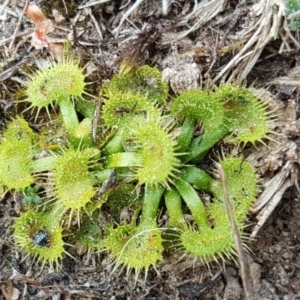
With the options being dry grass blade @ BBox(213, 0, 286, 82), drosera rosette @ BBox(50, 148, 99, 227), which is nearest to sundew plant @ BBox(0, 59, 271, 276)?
drosera rosette @ BBox(50, 148, 99, 227)

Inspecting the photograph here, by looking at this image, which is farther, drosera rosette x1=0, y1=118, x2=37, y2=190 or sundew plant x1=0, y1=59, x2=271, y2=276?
drosera rosette x1=0, y1=118, x2=37, y2=190

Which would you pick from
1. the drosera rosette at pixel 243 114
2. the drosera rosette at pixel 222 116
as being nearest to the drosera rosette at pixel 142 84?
the drosera rosette at pixel 222 116

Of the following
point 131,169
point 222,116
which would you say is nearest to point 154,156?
point 131,169

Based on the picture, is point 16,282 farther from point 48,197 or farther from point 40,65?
point 40,65

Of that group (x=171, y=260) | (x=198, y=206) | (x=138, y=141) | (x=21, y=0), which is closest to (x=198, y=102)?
(x=138, y=141)

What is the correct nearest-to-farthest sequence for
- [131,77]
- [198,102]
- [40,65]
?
[198,102] → [131,77] → [40,65]

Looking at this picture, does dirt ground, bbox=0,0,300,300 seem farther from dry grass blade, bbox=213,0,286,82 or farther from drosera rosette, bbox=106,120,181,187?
drosera rosette, bbox=106,120,181,187

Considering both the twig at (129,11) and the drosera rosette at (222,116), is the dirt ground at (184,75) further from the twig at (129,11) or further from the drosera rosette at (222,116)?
the drosera rosette at (222,116)

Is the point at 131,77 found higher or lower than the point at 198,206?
higher
